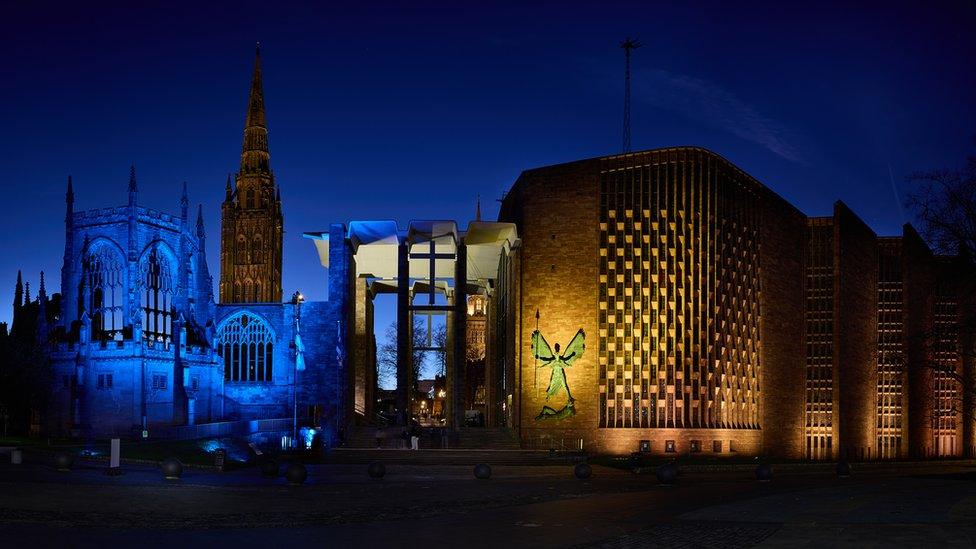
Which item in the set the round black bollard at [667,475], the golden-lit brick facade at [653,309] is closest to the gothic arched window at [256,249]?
the golden-lit brick facade at [653,309]

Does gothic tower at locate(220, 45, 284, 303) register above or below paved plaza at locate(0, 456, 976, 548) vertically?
A: above

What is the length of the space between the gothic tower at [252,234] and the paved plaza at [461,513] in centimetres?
8642

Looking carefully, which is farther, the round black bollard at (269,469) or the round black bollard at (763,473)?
the round black bollard at (763,473)

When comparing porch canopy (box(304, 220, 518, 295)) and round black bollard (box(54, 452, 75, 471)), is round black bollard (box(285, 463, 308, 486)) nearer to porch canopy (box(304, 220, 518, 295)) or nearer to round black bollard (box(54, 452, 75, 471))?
round black bollard (box(54, 452, 75, 471))

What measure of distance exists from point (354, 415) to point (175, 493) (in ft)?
128

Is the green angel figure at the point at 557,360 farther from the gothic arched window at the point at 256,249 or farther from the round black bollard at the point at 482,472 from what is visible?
→ the gothic arched window at the point at 256,249

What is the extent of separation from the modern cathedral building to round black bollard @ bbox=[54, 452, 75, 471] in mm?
23470

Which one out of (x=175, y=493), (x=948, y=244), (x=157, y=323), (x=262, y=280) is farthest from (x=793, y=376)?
(x=262, y=280)

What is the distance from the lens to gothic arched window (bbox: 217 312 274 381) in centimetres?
7106

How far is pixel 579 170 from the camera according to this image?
56.4 metres

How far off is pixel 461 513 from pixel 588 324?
34.7 metres

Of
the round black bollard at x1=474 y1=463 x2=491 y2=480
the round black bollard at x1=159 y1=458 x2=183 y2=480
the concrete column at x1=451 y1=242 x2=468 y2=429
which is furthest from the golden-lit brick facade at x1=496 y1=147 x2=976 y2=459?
the round black bollard at x1=159 y1=458 x2=183 y2=480

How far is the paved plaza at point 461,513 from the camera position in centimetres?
1694

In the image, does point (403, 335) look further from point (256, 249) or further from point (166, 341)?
point (256, 249)
